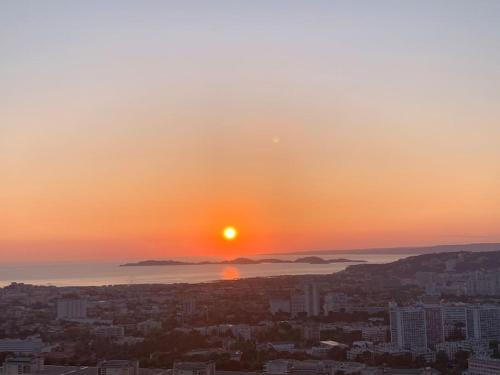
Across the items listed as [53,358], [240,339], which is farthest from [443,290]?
[53,358]

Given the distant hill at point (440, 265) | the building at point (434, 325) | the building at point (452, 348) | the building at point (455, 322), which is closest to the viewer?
the building at point (452, 348)

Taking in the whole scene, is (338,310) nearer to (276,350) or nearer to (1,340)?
(276,350)

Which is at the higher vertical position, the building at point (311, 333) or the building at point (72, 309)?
the building at point (72, 309)

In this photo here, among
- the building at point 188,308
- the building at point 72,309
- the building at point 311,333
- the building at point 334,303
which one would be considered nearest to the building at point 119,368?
the building at point 311,333

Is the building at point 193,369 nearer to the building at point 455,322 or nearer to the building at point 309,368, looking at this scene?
the building at point 309,368

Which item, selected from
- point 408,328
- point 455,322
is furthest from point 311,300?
point 408,328

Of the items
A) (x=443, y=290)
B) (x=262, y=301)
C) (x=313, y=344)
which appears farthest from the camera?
(x=443, y=290)
